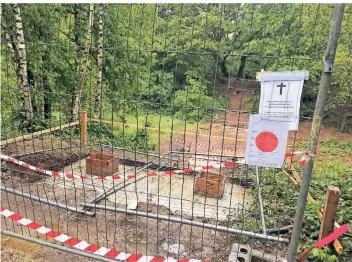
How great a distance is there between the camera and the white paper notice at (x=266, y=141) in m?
2.59

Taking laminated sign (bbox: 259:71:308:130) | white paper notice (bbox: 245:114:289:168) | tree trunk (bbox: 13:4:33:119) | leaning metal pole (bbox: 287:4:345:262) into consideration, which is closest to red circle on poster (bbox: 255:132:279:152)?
white paper notice (bbox: 245:114:289:168)

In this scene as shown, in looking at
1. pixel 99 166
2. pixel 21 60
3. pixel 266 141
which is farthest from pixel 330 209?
pixel 21 60

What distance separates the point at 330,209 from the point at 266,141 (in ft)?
5.42

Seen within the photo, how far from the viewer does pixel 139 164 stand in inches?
346

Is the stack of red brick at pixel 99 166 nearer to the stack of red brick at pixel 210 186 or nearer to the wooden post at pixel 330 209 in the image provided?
the stack of red brick at pixel 210 186

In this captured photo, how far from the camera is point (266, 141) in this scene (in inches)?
105

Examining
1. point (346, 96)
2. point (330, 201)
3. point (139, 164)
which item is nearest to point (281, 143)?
point (330, 201)

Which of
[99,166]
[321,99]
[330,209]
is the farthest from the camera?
[99,166]

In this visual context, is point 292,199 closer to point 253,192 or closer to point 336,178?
point 253,192

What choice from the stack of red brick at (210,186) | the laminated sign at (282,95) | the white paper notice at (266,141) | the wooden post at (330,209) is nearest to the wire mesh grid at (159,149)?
the stack of red brick at (210,186)

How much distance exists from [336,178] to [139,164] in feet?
15.9

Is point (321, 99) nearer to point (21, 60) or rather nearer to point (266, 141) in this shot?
point (266, 141)

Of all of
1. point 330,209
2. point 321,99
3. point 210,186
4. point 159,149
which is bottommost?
point 210,186

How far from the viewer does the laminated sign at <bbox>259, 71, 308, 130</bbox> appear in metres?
2.39
